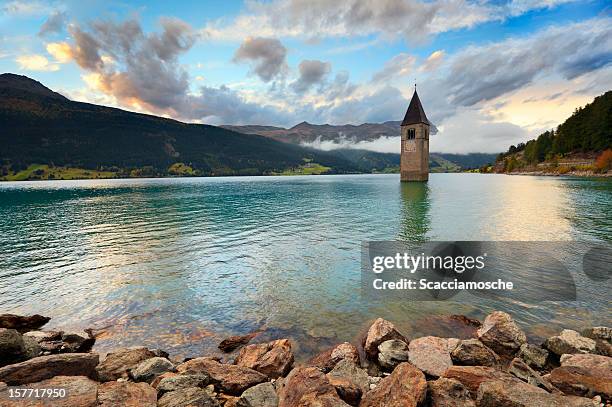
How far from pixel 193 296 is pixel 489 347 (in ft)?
48.3

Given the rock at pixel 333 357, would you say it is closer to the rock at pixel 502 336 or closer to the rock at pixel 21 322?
the rock at pixel 502 336

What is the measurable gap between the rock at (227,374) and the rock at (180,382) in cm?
43

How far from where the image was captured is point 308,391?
808 cm

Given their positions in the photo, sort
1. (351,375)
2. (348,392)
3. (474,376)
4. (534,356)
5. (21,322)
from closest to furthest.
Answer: (348,392) → (474,376) → (351,375) → (534,356) → (21,322)

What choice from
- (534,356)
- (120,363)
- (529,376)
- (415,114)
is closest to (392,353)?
(529,376)

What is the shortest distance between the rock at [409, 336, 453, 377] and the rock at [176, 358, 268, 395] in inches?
200

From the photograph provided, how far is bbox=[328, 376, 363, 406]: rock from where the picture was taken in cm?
835

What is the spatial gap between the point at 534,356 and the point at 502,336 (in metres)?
1.09

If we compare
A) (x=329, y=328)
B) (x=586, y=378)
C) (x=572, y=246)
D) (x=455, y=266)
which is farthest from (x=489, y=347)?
(x=572, y=246)

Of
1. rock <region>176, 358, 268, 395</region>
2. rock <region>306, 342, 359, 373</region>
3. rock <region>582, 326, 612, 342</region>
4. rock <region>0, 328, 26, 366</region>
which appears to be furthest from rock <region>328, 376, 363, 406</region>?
rock <region>0, 328, 26, 366</region>

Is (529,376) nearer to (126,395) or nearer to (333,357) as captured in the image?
(333,357)

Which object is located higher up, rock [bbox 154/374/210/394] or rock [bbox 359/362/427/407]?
rock [bbox 359/362/427/407]

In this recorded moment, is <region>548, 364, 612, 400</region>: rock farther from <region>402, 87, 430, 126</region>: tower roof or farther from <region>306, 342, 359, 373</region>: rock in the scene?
<region>402, 87, 430, 126</region>: tower roof

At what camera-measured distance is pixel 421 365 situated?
1015cm
